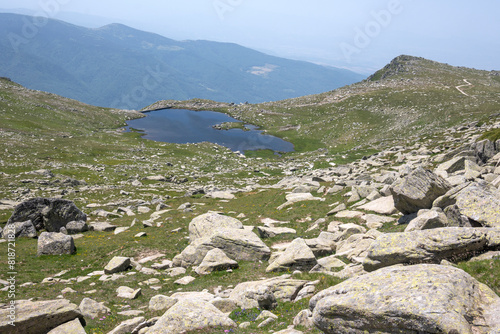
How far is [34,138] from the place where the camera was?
104375mm

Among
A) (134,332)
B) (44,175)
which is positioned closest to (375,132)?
(44,175)

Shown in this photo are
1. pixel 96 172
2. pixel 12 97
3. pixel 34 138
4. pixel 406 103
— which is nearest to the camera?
pixel 96 172

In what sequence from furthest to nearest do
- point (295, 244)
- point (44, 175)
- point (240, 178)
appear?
1. point (240, 178)
2. point (44, 175)
3. point (295, 244)

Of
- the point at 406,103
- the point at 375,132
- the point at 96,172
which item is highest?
the point at 406,103

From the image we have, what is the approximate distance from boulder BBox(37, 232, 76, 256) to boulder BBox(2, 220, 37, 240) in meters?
8.19

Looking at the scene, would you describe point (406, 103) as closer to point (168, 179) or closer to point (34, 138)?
point (168, 179)

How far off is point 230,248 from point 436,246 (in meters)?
15.8

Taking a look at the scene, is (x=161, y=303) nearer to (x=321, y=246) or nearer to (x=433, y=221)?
(x=321, y=246)

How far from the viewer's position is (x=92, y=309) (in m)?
17.6

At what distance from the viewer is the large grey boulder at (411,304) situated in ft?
27.9

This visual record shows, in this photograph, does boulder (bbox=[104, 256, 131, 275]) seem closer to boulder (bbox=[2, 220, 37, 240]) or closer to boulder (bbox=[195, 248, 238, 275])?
boulder (bbox=[195, 248, 238, 275])

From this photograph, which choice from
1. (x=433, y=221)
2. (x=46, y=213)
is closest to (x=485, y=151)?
(x=433, y=221)

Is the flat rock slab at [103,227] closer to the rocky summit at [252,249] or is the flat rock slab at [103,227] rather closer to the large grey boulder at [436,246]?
the rocky summit at [252,249]

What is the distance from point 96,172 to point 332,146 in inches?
3457
